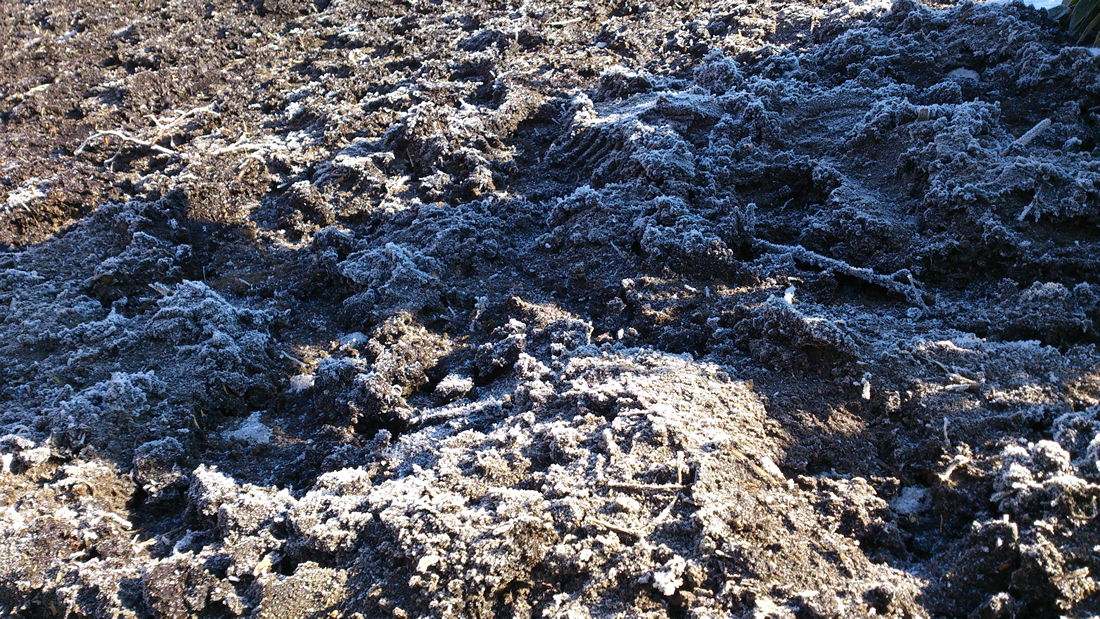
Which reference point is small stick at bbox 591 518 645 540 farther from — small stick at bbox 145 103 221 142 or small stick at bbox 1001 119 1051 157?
small stick at bbox 145 103 221 142

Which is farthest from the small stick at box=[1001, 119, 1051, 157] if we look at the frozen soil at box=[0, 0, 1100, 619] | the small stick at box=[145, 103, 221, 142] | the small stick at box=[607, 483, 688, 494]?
the small stick at box=[145, 103, 221, 142]

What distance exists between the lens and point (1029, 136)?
3.37 m

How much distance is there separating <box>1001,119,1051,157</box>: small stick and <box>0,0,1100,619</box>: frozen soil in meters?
0.04

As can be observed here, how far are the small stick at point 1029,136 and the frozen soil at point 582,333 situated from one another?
39 millimetres

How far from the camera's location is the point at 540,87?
16.5ft

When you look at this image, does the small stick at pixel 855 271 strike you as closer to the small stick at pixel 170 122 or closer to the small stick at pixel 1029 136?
the small stick at pixel 1029 136

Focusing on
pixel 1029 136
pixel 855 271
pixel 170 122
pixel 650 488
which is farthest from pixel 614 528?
pixel 170 122

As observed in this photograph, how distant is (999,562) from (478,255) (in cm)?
259

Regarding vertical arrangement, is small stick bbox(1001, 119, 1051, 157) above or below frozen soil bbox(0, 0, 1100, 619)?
above

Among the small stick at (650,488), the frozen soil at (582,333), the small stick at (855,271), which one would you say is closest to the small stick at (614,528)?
the frozen soil at (582,333)

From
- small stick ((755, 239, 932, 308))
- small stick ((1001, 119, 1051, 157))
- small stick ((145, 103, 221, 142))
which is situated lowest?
small stick ((145, 103, 221, 142))

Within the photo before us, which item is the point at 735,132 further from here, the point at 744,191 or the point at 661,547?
the point at 661,547

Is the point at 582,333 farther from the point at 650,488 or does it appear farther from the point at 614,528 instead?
the point at 614,528

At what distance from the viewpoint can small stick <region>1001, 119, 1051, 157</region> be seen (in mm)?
3320
